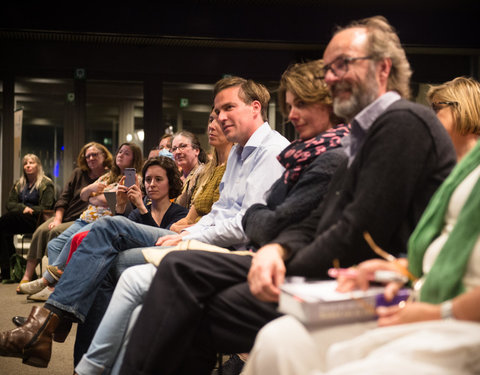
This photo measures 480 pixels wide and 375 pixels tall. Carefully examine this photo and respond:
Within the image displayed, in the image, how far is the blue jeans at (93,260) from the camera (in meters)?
2.21

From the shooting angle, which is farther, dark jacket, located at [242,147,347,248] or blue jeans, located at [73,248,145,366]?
blue jeans, located at [73,248,145,366]

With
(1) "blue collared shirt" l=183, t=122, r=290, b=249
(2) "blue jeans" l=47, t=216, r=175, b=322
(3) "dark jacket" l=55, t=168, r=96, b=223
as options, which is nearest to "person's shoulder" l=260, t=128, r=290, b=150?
(1) "blue collared shirt" l=183, t=122, r=290, b=249

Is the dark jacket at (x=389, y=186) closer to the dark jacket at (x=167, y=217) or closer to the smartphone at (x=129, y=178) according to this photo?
the dark jacket at (x=167, y=217)

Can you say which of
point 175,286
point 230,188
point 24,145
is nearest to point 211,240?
point 230,188

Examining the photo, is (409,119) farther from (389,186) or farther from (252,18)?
(252,18)

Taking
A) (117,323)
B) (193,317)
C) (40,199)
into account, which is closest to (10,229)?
(40,199)

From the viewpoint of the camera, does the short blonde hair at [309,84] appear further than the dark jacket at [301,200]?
Yes

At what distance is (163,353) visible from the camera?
1442mm

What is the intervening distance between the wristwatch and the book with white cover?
0.10 metres

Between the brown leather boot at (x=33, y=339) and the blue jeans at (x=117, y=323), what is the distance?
1.03 feet

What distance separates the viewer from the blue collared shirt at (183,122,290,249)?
7.13ft

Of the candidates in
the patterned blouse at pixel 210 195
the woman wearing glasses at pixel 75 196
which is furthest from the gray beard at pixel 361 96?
the woman wearing glasses at pixel 75 196

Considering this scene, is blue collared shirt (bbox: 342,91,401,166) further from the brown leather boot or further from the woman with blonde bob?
the brown leather boot

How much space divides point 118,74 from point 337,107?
21.1 ft
